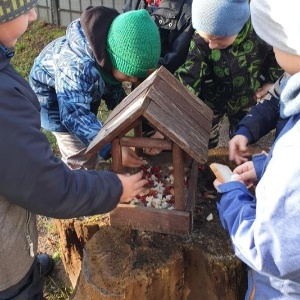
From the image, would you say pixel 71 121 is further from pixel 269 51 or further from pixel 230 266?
pixel 269 51

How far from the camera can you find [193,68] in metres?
2.65

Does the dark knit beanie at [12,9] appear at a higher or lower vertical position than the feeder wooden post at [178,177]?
higher

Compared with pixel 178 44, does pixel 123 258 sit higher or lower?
lower

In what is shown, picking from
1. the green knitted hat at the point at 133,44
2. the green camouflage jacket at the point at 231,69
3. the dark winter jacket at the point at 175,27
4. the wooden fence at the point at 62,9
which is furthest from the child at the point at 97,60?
the wooden fence at the point at 62,9

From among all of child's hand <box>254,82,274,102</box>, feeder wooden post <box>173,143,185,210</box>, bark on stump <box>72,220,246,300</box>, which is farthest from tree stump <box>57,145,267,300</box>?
child's hand <box>254,82,274,102</box>

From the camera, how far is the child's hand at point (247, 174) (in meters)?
1.80

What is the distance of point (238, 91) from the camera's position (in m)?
2.82

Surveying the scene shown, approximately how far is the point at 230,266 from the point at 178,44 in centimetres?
148

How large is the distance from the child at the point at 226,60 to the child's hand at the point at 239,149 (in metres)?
0.64

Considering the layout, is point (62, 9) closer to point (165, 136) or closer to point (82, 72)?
point (82, 72)

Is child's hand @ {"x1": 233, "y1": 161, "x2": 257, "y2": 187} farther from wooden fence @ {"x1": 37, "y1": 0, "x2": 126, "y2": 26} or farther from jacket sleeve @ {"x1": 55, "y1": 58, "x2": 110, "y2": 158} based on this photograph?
wooden fence @ {"x1": 37, "y1": 0, "x2": 126, "y2": 26}

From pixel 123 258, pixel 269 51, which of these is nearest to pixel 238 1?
pixel 269 51

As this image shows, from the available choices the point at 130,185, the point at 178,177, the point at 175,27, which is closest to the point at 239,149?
the point at 178,177

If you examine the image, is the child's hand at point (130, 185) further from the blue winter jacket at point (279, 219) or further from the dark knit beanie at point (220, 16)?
the dark knit beanie at point (220, 16)
